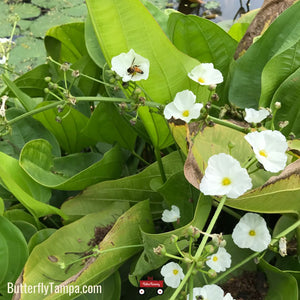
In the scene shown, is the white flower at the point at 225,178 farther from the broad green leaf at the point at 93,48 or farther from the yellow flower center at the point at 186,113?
the broad green leaf at the point at 93,48

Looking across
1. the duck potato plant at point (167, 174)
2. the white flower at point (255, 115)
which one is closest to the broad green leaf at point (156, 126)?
the duck potato plant at point (167, 174)

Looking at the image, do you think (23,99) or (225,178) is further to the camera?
(23,99)

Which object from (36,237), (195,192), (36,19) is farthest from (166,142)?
(36,19)

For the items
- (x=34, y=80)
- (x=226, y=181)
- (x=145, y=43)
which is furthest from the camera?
(x=34, y=80)

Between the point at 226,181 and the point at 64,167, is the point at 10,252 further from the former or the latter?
the point at 226,181

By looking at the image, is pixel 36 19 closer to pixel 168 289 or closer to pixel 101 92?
pixel 101 92

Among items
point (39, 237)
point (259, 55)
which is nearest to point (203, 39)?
point (259, 55)

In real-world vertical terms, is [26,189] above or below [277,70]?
below
